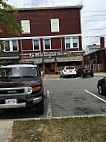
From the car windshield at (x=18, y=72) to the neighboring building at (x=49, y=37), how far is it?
1848 centimetres

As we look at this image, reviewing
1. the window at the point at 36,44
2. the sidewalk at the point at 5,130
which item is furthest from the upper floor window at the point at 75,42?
the sidewalk at the point at 5,130

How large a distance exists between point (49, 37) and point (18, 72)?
20091mm

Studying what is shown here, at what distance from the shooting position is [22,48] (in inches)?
965

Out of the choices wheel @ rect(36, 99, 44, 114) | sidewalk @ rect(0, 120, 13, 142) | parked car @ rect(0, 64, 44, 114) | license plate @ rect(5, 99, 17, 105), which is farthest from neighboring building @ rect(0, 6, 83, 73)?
sidewalk @ rect(0, 120, 13, 142)

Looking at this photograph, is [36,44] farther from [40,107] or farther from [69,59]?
[40,107]

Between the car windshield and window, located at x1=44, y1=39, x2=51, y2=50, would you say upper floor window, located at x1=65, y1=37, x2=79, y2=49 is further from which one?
the car windshield

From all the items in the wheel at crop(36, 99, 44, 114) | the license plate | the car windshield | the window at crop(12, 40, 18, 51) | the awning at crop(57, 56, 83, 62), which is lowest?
the wheel at crop(36, 99, 44, 114)

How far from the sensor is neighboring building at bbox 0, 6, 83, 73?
23987mm

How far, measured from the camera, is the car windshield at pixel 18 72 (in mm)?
5297

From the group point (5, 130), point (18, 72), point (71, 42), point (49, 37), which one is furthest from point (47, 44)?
point (5, 130)

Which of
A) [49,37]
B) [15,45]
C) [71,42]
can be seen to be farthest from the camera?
[15,45]

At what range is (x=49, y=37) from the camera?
80.2 ft

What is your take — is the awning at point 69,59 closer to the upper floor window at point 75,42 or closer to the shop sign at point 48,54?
the shop sign at point 48,54

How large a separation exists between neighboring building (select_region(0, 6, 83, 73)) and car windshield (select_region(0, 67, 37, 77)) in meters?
18.5
